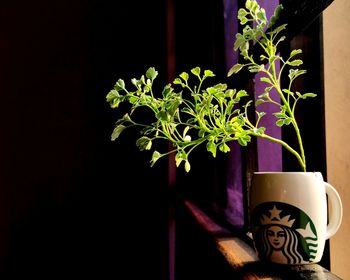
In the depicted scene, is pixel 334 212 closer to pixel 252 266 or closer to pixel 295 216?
pixel 295 216

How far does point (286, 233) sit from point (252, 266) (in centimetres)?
13

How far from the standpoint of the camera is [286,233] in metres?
0.63

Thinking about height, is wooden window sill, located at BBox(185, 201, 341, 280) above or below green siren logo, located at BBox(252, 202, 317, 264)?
below

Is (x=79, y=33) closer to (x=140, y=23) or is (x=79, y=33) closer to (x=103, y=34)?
(x=103, y=34)

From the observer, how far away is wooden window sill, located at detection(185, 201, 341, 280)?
2.01 feet

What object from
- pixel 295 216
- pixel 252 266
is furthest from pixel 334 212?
pixel 252 266

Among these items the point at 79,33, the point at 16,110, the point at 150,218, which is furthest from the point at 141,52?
the point at 150,218

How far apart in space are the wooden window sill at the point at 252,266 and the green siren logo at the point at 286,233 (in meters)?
0.02

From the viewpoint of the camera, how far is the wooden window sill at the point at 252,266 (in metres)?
0.61

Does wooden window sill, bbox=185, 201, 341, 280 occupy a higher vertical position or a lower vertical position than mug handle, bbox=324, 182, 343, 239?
lower

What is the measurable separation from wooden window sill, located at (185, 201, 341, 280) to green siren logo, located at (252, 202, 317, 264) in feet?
0.06

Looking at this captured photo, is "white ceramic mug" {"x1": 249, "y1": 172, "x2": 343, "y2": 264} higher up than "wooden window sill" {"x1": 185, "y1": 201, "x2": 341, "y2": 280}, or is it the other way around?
"white ceramic mug" {"x1": 249, "y1": 172, "x2": 343, "y2": 264}

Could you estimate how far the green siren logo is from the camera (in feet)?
2.05

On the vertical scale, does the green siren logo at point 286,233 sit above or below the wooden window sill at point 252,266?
above
